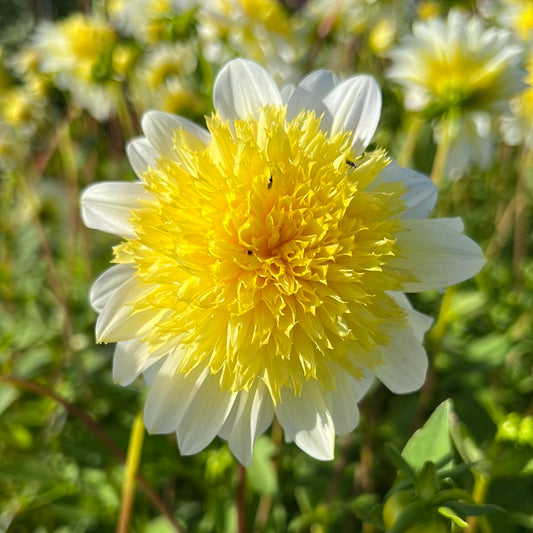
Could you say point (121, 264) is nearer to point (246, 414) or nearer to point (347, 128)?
point (246, 414)

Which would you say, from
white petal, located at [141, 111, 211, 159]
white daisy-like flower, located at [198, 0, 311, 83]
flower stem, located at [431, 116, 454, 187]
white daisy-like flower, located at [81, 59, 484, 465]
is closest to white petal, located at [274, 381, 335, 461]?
white daisy-like flower, located at [81, 59, 484, 465]

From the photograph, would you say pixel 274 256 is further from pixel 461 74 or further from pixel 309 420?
pixel 461 74

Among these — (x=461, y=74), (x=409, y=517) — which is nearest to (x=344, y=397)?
(x=409, y=517)

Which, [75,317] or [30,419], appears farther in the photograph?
[75,317]

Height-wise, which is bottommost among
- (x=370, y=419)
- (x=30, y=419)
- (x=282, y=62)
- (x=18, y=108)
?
(x=370, y=419)

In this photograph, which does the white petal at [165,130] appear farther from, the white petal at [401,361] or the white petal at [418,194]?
the white petal at [401,361]

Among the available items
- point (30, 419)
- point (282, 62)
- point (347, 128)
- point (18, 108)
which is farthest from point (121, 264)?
point (18, 108)

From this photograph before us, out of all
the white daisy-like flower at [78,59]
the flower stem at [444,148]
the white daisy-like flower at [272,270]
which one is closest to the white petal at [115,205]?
the white daisy-like flower at [272,270]
